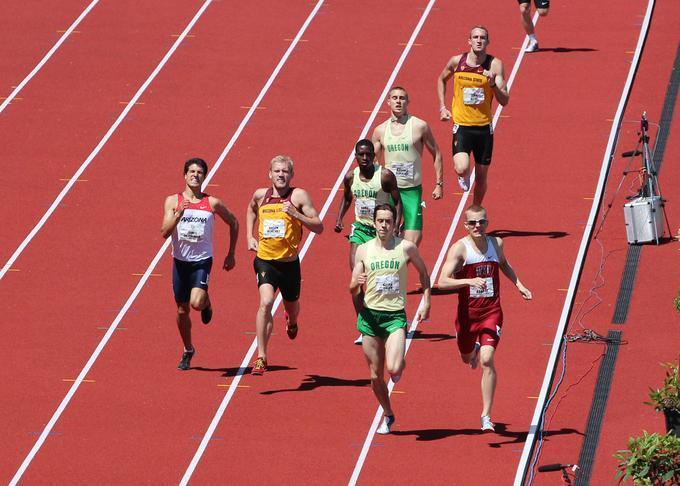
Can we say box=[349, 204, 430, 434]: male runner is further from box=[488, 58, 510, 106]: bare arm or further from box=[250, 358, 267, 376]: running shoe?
box=[488, 58, 510, 106]: bare arm

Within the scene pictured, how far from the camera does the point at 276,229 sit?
536 inches

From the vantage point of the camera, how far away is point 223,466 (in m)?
12.6

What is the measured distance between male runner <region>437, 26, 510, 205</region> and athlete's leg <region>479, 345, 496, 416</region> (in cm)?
383

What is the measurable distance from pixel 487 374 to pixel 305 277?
383 centimetres

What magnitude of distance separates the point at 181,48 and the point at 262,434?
9.39 m

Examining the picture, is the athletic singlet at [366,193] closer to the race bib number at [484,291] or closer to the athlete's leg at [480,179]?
the race bib number at [484,291]

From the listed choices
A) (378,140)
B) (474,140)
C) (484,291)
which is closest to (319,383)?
(484,291)

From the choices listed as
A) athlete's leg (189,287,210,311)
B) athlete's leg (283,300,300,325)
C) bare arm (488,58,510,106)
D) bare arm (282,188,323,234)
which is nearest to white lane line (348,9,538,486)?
athlete's leg (283,300,300,325)

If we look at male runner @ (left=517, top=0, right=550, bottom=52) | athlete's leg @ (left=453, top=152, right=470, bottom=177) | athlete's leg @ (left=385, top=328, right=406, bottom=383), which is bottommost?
athlete's leg @ (left=385, top=328, right=406, bottom=383)

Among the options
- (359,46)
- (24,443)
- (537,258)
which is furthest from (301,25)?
(24,443)

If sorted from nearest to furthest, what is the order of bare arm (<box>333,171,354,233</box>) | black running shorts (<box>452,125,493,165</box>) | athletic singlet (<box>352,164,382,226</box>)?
athletic singlet (<box>352,164,382,226</box>) < bare arm (<box>333,171,354,233</box>) < black running shorts (<box>452,125,493,165</box>)

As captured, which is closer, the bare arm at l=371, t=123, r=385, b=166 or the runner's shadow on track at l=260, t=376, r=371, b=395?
the runner's shadow on track at l=260, t=376, r=371, b=395

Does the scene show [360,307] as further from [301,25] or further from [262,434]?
[301,25]

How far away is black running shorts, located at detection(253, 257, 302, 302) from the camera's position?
13.7 meters
